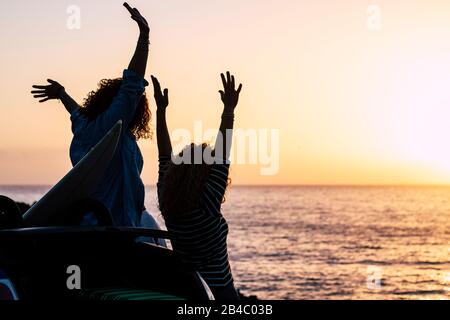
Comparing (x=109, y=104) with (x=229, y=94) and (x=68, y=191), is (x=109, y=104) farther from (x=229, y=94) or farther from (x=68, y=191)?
(x=68, y=191)

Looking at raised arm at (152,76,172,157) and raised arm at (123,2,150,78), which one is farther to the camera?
raised arm at (123,2,150,78)

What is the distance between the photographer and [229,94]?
18.6 ft

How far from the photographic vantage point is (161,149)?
5.59 metres

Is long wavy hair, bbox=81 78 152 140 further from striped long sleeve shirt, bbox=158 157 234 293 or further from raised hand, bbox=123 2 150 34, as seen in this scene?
striped long sleeve shirt, bbox=158 157 234 293

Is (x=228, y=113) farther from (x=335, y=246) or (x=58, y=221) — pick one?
(x=335, y=246)

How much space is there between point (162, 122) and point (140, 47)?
601mm

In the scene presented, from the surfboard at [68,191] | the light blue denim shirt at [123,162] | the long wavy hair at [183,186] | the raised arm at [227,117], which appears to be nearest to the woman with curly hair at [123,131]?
the light blue denim shirt at [123,162]

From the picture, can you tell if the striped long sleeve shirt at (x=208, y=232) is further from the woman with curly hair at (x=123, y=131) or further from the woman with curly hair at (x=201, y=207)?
the woman with curly hair at (x=123, y=131)

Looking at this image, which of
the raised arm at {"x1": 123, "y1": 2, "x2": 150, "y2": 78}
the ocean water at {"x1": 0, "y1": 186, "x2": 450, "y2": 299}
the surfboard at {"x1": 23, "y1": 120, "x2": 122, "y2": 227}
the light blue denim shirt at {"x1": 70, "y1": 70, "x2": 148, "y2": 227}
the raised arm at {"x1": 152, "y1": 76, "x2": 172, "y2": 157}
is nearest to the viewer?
the surfboard at {"x1": 23, "y1": 120, "x2": 122, "y2": 227}

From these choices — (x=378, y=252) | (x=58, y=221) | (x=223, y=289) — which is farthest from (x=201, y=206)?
(x=378, y=252)

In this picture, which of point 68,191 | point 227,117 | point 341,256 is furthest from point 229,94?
point 341,256

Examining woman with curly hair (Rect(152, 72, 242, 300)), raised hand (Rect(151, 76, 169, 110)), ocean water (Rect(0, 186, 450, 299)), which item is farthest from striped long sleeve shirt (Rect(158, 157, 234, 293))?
ocean water (Rect(0, 186, 450, 299))

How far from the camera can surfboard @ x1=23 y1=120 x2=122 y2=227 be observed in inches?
170

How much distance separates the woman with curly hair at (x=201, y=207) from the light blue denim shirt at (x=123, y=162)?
73cm
